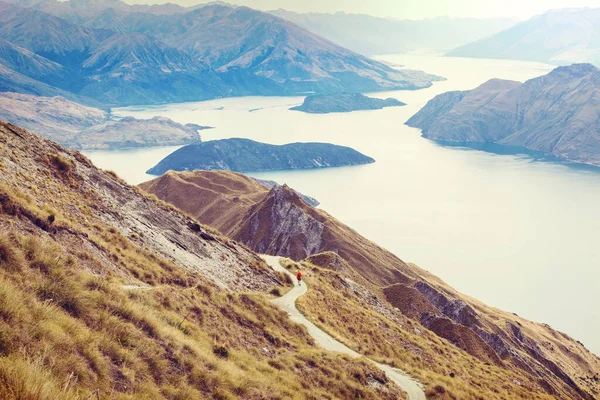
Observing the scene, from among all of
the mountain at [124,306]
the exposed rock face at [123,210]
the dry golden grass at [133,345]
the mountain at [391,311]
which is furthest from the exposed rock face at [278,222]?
the dry golden grass at [133,345]

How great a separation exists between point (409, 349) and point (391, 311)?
12.3 metres

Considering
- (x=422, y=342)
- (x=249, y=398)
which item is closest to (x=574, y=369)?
(x=422, y=342)

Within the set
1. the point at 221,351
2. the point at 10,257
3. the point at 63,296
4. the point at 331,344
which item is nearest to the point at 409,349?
the point at 331,344

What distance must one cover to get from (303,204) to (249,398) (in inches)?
3075

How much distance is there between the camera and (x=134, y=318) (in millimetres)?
18609

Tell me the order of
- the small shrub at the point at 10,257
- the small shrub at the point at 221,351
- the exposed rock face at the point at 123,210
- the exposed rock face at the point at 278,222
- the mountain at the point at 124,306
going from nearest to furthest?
1. the mountain at the point at 124,306
2. the small shrub at the point at 10,257
3. the small shrub at the point at 221,351
4. the exposed rock face at the point at 123,210
5. the exposed rock face at the point at 278,222

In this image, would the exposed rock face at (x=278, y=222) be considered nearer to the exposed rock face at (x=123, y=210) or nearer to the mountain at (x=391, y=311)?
the mountain at (x=391, y=311)

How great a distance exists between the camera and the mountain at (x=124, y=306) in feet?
46.9

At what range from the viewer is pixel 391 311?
52.3 metres

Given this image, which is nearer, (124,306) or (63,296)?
(63,296)

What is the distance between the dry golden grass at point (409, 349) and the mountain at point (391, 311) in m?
0.11

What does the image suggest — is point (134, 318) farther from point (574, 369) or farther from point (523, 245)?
point (523, 245)

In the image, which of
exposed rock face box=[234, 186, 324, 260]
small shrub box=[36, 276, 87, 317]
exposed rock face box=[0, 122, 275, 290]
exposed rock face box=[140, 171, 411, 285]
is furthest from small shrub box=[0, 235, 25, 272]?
exposed rock face box=[234, 186, 324, 260]

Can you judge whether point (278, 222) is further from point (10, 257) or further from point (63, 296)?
point (63, 296)
